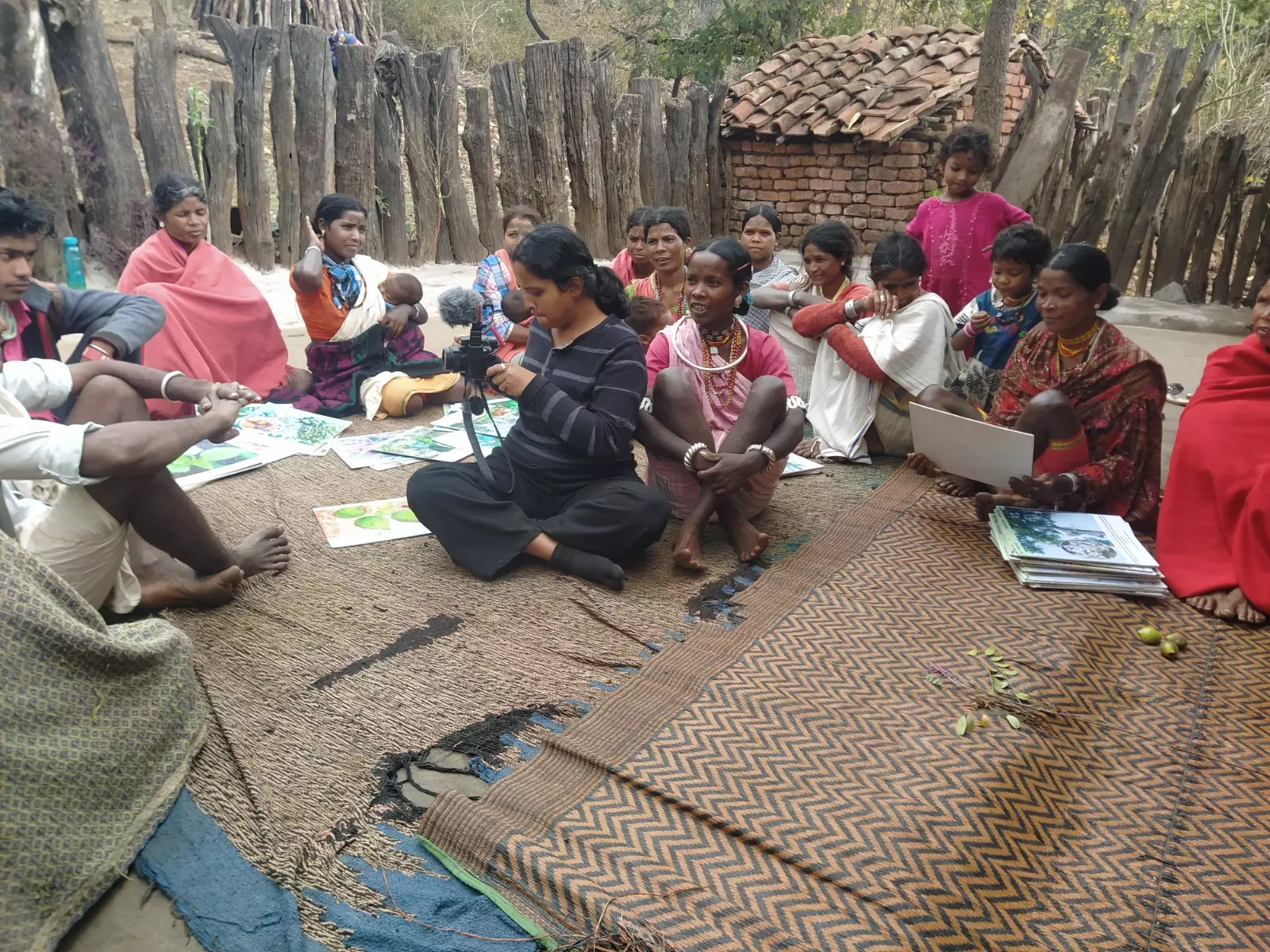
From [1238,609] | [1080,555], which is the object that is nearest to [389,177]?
[1080,555]

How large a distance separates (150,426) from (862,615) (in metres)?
1.99

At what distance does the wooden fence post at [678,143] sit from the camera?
8.27 metres

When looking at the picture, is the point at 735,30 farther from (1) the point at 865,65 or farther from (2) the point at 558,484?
(2) the point at 558,484

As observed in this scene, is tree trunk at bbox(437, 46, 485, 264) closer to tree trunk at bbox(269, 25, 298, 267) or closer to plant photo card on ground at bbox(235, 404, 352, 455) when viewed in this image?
tree trunk at bbox(269, 25, 298, 267)

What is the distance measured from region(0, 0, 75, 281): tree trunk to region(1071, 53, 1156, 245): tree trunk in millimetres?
7447

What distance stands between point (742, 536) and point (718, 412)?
502 mm

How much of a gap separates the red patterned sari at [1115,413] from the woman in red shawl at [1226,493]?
15cm

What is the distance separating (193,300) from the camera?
444 centimetres

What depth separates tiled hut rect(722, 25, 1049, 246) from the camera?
314 inches

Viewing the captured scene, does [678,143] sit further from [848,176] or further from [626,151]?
[848,176]

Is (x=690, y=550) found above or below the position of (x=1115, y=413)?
below

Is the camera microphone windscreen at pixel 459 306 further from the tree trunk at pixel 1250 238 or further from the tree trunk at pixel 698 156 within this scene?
the tree trunk at pixel 1250 238

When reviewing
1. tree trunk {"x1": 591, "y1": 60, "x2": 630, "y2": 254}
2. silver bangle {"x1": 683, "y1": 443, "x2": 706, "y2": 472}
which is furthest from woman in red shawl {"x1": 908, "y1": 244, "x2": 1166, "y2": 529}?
tree trunk {"x1": 591, "y1": 60, "x2": 630, "y2": 254}

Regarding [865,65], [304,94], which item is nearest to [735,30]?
[865,65]
